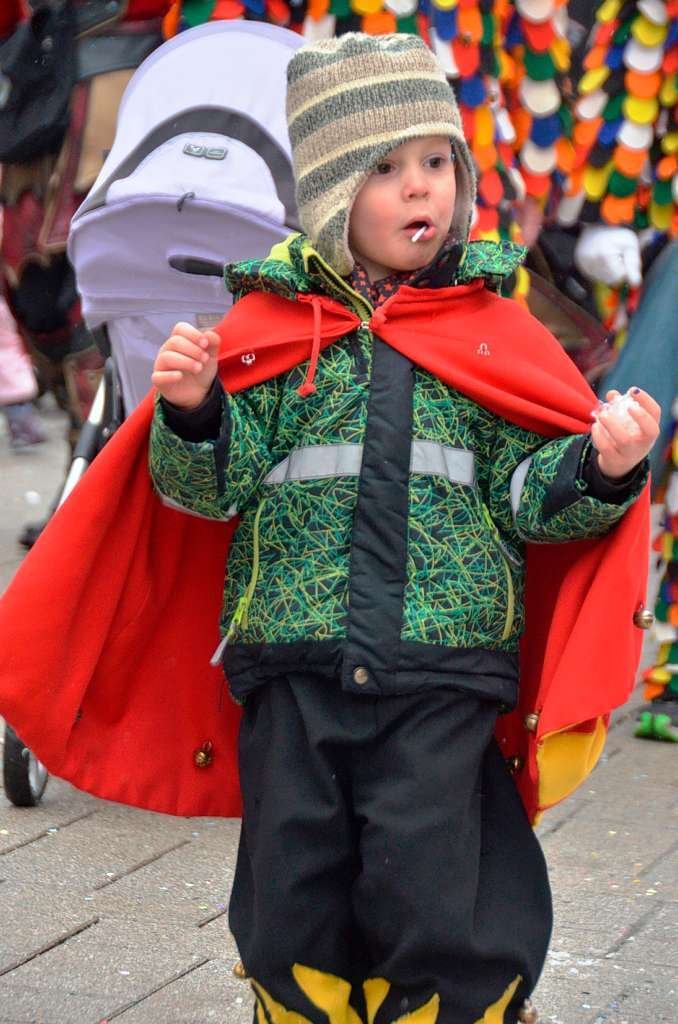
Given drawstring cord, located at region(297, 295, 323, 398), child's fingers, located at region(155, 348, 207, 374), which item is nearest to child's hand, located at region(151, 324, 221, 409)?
child's fingers, located at region(155, 348, 207, 374)

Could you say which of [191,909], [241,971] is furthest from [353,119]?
[191,909]

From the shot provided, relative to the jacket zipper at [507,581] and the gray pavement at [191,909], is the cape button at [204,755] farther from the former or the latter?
the jacket zipper at [507,581]

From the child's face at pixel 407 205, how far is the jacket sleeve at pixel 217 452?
10.5 inches

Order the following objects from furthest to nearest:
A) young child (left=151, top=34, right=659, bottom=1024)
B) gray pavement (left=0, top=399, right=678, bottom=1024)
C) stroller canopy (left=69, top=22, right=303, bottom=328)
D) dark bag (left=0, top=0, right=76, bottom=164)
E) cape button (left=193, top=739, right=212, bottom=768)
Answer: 1. dark bag (left=0, top=0, right=76, bottom=164)
2. stroller canopy (left=69, top=22, right=303, bottom=328)
3. gray pavement (left=0, top=399, right=678, bottom=1024)
4. cape button (left=193, top=739, right=212, bottom=768)
5. young child (left=151, top=34, right=659, bottom=1024)

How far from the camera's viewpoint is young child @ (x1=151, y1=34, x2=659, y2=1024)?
261 cm

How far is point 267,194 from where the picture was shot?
141 inches

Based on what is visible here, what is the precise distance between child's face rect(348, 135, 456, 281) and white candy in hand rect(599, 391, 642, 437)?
38 centimetres

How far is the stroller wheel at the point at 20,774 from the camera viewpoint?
13.4 feet

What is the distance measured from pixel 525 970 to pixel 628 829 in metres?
1.56

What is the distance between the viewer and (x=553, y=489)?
2607 millimetres

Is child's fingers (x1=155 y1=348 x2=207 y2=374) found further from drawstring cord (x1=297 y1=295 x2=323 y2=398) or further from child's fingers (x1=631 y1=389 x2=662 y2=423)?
child's fingers (x1=631 y1=389 x2=662 y2=423)

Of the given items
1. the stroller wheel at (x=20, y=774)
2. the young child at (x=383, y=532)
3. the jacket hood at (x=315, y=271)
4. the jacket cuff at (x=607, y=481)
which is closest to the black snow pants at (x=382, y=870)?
the young child at (x=383, y=532)

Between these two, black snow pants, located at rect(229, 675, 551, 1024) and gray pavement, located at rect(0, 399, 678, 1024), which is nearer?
black snow pants, located at rect(229, 675, 551, 1024)

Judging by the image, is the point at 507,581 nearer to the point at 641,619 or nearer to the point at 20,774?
the point at 641,619
